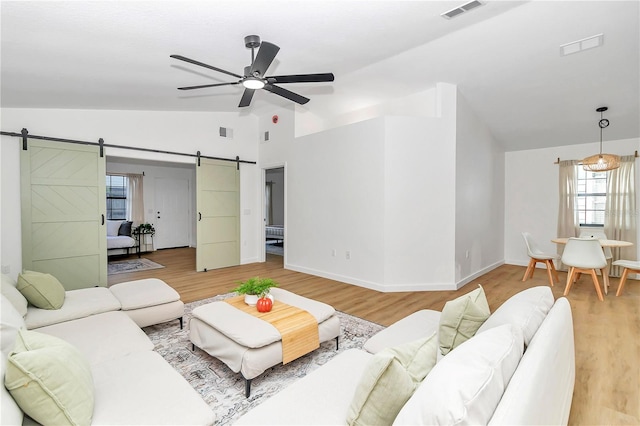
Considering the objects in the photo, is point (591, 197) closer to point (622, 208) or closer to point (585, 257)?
point (622, 208)

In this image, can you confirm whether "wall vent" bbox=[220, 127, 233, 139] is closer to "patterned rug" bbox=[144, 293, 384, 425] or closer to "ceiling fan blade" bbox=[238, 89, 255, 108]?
"ceiling fan blade" bbox=[238, 89, 255, 108]

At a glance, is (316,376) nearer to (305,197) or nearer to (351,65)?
(351,65)

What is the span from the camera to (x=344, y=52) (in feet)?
11.8

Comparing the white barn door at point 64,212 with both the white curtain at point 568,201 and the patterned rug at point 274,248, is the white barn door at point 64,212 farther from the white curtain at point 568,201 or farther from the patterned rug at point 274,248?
the white curtain at point 568,201

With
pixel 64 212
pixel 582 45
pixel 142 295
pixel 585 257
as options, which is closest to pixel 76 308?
pixel 142 295

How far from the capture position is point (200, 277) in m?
5.44

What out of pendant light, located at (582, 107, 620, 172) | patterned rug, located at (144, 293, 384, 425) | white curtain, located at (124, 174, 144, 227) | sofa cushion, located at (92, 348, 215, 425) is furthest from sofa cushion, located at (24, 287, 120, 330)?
pendant light, located at (582, 107, 620, 172)

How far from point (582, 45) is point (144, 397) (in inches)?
202

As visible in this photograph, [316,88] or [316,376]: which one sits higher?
[316,88]

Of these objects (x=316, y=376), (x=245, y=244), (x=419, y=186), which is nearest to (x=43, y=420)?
(x=316, y=376)

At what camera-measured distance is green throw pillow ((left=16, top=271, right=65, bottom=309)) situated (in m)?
2.48

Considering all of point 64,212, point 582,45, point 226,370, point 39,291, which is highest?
point 582,45

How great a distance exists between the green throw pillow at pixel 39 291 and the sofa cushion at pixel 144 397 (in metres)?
1.28

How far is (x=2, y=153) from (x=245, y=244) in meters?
4.05
